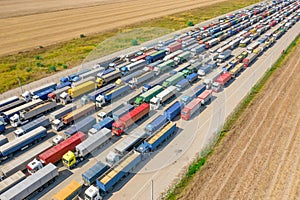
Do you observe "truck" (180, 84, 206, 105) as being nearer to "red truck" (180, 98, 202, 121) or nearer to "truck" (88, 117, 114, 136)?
"red truck" (180, 98, 202, 121)

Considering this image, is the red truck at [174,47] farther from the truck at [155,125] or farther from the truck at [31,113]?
the truck at [31,113]

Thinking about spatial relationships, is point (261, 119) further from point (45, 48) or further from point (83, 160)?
point (45, 48)

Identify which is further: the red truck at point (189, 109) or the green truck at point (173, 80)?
the green truck at point (173, 80)

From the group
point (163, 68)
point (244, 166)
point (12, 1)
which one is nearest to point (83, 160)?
point (244, 166)

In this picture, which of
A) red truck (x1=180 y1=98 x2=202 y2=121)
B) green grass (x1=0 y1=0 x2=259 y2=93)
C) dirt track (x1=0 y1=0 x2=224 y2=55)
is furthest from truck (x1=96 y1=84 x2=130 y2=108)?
dirt track (x1=0 y1=0 x2=224 y2=55)

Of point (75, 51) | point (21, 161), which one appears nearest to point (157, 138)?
point (21, 161)

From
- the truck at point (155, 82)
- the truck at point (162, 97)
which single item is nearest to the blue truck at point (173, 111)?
the truck at point (162, 97)

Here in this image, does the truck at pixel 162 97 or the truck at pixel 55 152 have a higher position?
the truck at pixel 162 97
